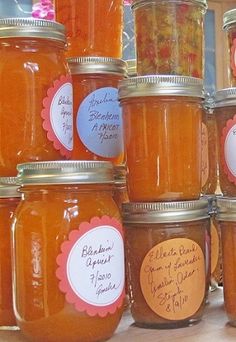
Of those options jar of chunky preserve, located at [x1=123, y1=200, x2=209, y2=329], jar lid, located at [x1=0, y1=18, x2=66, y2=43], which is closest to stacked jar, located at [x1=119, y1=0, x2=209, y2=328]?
jar of chunky preserve, located at [x1=123, y1=200, x2=209, y2=329]

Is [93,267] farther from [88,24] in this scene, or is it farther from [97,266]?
[88,24]

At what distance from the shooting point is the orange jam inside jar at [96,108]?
0.92 meters

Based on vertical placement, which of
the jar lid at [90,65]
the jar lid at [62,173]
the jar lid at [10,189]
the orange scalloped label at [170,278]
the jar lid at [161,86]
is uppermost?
the jar lid at [90,65]

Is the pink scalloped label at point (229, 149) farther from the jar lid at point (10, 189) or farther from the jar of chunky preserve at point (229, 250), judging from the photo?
the jar lid at point (10, 189)

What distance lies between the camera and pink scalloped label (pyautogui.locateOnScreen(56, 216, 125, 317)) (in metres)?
0.72

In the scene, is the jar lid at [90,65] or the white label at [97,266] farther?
the jar lid at [90,65]

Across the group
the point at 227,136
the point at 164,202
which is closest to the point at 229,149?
the point at 227,136

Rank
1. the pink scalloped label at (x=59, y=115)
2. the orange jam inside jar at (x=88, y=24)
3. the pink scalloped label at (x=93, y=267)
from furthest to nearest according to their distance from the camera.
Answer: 1. the orange jam inside jar at (x=88, y=24)
2. the pink scalloped label at (x=59, y=115)
3. the pink scalloped label at (x=93, y=267)

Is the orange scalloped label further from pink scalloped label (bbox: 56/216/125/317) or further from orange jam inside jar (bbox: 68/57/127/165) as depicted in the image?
→ orange jam inside jar (bbox: 68/57/127/165)

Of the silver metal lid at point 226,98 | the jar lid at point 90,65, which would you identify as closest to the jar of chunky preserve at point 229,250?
the silver metal lid at point 226,98

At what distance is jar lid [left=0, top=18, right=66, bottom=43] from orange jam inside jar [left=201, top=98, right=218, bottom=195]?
0.27 metres

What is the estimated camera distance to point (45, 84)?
82cm

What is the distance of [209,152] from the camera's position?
1.02 meters

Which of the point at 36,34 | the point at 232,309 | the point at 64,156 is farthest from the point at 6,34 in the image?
the point at 232,309
